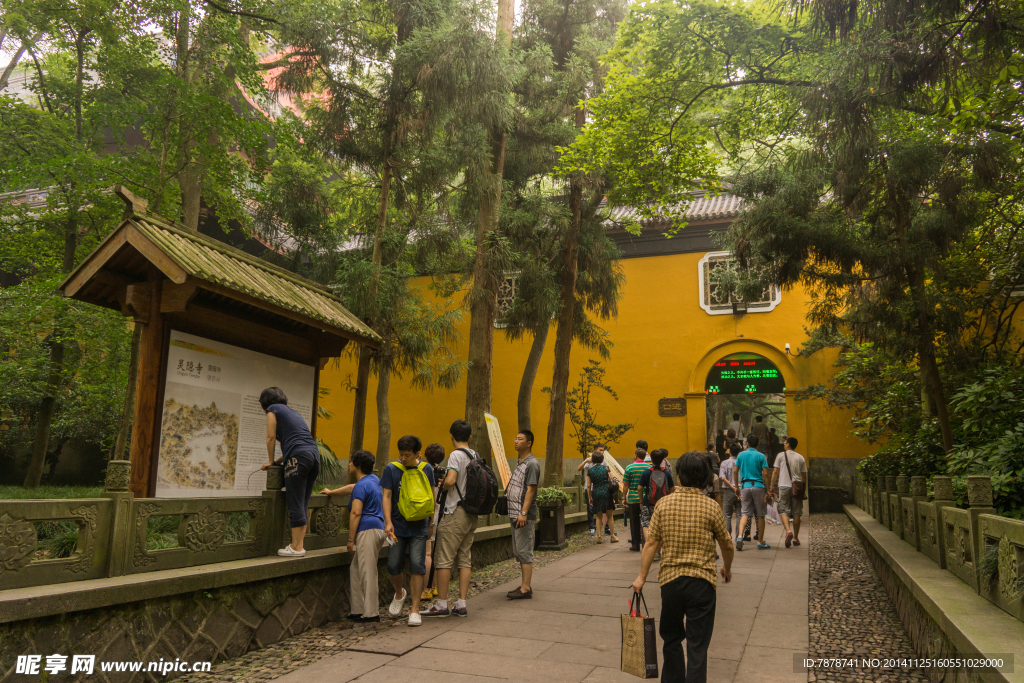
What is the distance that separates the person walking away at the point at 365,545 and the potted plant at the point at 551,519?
16.0 feet

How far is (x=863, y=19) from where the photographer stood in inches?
280

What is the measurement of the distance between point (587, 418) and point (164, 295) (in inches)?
552

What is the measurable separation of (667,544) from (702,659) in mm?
606

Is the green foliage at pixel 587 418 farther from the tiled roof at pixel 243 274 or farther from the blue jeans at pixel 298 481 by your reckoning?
the blue jeans at pixel 298 481

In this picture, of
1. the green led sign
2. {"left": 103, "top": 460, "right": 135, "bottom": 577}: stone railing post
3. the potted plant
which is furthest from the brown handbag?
{"left": 103, "top": 460, "right": 135, "bottom": 577}: stone railing post

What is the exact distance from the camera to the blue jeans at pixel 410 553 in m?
5.94

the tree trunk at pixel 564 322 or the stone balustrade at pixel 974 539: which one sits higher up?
the tree trunk at pixel 564 322

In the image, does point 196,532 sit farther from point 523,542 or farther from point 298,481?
point 523,542

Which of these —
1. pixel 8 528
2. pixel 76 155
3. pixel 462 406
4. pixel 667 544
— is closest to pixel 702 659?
pixel 667 544

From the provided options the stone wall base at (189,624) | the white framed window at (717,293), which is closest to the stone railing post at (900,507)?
the stone wall base at (189,624)

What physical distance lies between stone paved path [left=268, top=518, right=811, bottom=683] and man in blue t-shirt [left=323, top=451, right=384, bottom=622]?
1.41ft

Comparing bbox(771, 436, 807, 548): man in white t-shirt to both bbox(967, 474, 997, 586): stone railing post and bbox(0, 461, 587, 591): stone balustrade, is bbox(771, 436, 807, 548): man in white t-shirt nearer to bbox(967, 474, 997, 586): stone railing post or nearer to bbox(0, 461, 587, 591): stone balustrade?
bbox(967, 474, 997, 586): stone railing post

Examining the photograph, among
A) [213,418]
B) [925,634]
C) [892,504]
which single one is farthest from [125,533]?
[892,504]

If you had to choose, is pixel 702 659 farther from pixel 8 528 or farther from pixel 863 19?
pixel 863 19
